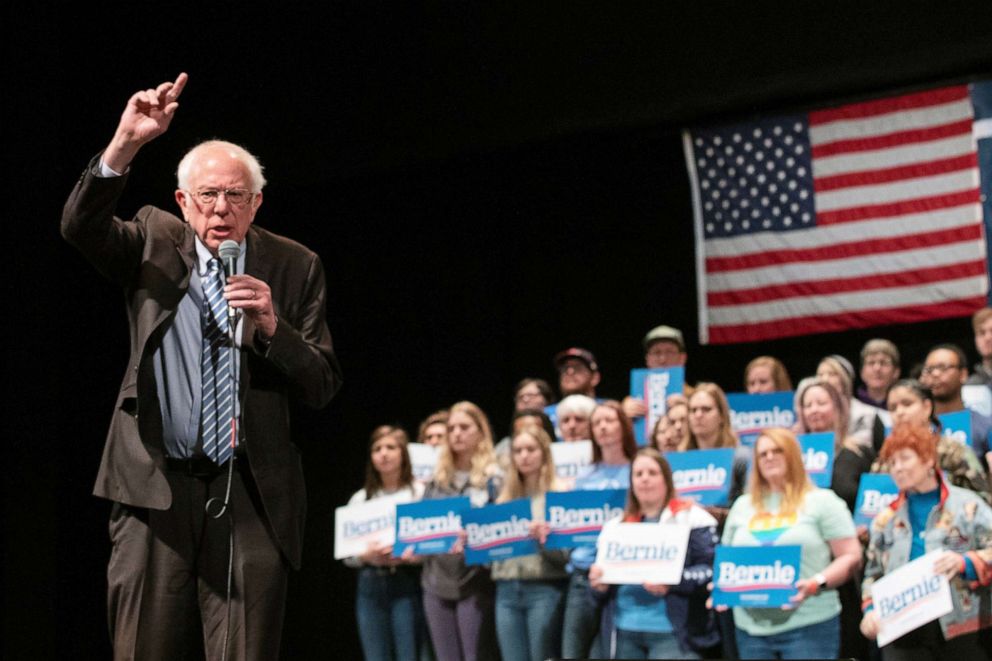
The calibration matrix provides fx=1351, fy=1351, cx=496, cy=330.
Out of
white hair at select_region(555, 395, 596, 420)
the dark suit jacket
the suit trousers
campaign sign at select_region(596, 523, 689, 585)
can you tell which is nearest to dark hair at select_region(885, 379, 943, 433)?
campaign sign at select_region(596, 523, 689, 585)

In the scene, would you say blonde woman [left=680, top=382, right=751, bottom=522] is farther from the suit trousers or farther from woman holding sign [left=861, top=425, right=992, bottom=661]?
the suit trousers

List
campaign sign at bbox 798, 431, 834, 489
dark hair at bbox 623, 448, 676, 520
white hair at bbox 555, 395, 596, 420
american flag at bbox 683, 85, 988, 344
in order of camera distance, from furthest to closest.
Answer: american flag at bbox 683, 85, 988, 344
white hair at bbox 555, 395, 596, 420
campaign sign at bbox 798, 431, 834, 489
dark hair at bbox 623, 448, 676, 520

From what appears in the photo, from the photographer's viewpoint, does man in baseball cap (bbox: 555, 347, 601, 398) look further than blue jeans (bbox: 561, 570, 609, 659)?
Yes

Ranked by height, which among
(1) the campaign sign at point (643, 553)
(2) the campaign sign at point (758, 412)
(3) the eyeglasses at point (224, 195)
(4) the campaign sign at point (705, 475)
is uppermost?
(2) the campaign sign at point (758, 412)

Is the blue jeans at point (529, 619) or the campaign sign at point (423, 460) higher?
the campaign sign at point (423, 460)

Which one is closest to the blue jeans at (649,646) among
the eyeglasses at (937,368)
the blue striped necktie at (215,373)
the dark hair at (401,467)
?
the dark hair at (401,467)

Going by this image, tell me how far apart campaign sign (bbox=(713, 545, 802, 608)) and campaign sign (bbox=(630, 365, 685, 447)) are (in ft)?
5.06

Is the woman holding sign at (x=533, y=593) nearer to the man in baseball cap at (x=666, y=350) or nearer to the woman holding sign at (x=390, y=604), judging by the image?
the woman holding sign at (x=390, y=604)

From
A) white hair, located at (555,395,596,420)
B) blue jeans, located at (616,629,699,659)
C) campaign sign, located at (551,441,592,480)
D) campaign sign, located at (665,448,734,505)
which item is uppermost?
white hair, located at (555,395,596,420)

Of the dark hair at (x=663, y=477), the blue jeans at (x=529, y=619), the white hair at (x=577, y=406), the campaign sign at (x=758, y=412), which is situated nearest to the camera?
the dark hair at (x=663, y=477)

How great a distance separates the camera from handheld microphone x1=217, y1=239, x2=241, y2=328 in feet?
7.45

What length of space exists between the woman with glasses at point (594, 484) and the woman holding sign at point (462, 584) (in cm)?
45

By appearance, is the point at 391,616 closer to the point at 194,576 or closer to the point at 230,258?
the point at 194,576

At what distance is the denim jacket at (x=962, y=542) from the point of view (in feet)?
15.9
